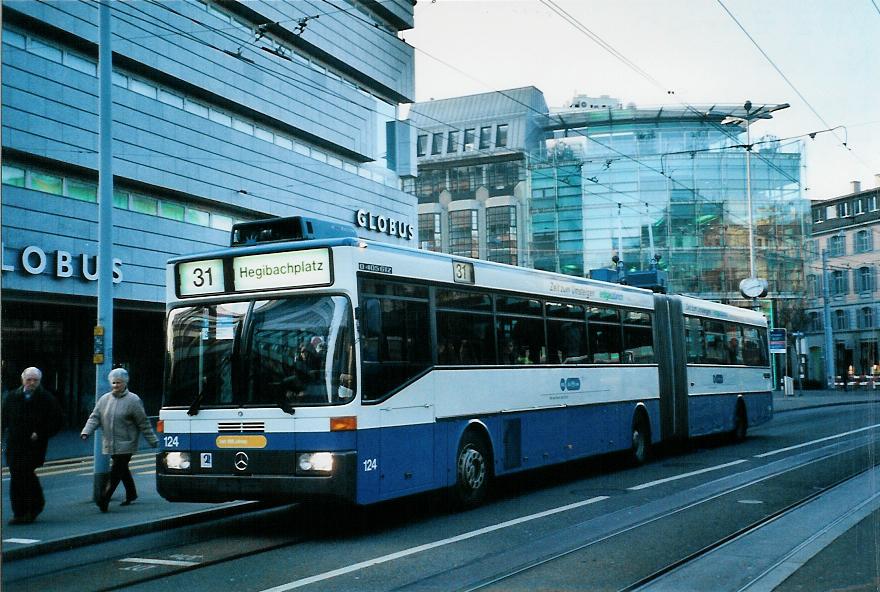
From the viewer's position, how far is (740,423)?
21.1 meters

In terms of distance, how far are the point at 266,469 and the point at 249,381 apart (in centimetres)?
88

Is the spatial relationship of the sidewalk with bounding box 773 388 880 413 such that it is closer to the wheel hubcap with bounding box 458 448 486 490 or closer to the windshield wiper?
the wheel hubcap with bounding box 458 448 486 490

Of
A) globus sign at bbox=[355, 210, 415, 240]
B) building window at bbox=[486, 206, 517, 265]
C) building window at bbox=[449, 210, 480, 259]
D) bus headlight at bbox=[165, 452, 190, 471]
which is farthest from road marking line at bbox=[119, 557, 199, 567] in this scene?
building window at bbox=[449, 210, 480, 259]

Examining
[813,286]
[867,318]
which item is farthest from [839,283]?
[813,286]

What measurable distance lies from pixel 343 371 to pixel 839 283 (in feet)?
193

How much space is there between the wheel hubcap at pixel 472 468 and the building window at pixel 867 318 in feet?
163

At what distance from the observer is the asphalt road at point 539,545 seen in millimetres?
6992

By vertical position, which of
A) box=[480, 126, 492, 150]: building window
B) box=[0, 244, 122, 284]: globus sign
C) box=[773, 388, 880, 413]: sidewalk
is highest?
box=[480, 126, 492, 150]: building window

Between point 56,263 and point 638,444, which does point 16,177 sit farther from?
point 638,444

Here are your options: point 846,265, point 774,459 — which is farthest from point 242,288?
point 846,265

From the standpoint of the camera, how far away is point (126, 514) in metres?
10.3

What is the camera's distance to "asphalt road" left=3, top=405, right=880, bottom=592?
275 inches

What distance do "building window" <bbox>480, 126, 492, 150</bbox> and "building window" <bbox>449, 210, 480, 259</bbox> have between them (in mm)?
6949

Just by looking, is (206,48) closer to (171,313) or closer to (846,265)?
(171,313)
